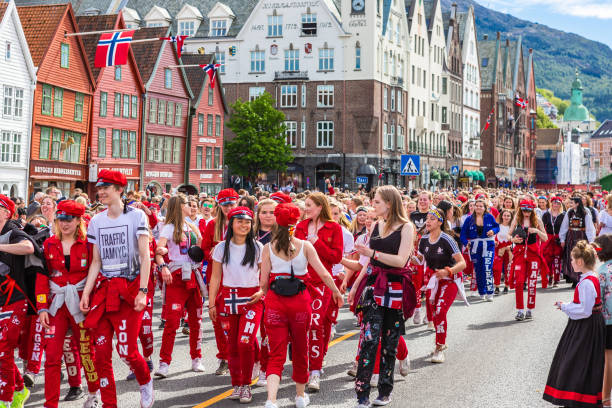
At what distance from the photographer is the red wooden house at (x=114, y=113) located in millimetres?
44469

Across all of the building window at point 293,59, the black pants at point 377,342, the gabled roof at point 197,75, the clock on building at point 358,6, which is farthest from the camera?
the building window at point 293,59

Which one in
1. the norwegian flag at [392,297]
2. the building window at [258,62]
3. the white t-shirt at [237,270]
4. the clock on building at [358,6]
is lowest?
the norwegian flag at [392,297]

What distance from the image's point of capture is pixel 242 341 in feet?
26.2

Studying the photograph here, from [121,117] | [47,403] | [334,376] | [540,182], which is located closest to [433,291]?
[334,376]

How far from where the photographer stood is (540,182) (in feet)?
501

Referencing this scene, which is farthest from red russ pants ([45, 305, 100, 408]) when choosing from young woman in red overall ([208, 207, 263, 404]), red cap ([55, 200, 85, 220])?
young woman in red overall ([208, 207, 263, 404])

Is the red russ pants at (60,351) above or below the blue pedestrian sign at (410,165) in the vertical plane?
below

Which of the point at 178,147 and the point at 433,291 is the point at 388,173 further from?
the point at 433,291

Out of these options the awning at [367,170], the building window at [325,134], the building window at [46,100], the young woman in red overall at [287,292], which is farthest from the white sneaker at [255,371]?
the building window at [325,134]

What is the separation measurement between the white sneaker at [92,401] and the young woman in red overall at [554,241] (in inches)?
582

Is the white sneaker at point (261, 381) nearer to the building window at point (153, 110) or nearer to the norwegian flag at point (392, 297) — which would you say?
the norwegian flag at point (392, 297)

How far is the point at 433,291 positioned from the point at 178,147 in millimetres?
43487

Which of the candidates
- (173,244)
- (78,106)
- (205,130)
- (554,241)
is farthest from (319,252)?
(205,130)

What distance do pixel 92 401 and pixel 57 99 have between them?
3495cm
